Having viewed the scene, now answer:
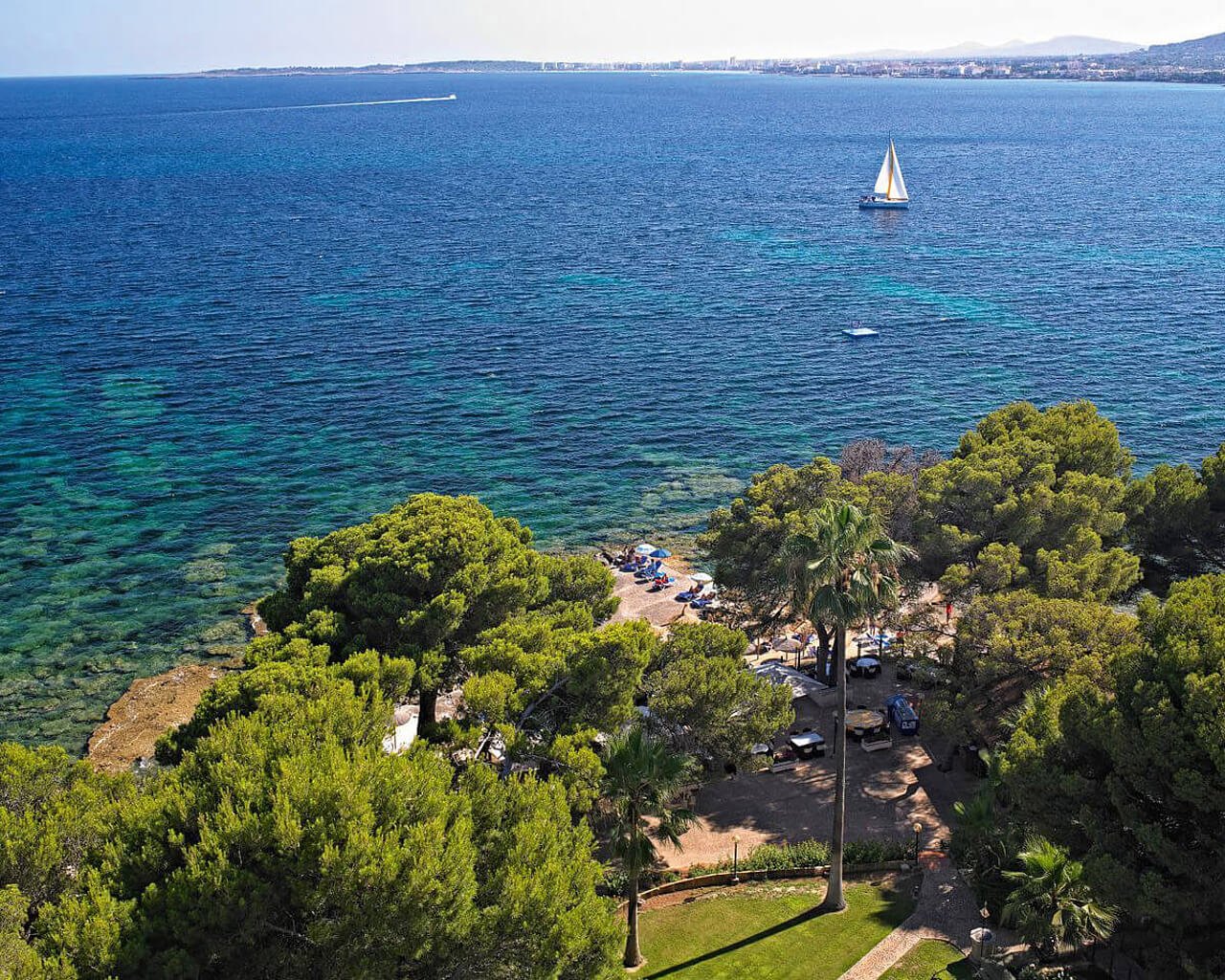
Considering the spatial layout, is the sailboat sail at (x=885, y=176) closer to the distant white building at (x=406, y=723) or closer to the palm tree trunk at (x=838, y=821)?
the distant white building at (x=406, y=723)

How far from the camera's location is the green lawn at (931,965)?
2720cm

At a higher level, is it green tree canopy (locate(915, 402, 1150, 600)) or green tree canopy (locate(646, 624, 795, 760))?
green tree canopy (locate(915, 402, 1150, 600))

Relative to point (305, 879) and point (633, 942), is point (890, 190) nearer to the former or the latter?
point (633, 942)

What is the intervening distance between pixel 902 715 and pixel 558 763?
1751 cm

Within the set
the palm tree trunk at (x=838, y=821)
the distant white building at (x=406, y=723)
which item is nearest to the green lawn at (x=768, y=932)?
the palm tree trunk at (x=838, y=821)

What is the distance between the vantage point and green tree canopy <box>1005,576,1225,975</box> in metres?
23.8

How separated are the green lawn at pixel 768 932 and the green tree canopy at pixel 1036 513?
51.6 ft

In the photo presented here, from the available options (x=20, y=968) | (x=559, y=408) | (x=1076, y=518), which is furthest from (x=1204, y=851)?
(x=559, y=408)

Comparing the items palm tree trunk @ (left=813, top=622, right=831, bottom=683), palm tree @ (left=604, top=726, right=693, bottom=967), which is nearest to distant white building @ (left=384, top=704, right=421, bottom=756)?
A: palm tree @ (left=604, top=726, right=693, bottom=967)

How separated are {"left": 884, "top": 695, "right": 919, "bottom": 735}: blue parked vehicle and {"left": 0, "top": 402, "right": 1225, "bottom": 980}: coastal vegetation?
1.33m

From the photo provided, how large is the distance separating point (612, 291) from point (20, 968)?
10001 centimetres

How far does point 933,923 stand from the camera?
1169 inches

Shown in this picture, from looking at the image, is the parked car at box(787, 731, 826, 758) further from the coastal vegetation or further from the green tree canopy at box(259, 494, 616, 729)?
the green tree canopy at box(259, 494, 616, 729)

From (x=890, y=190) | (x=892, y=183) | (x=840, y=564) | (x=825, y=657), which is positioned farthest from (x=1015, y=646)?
(x=892, y=183)
